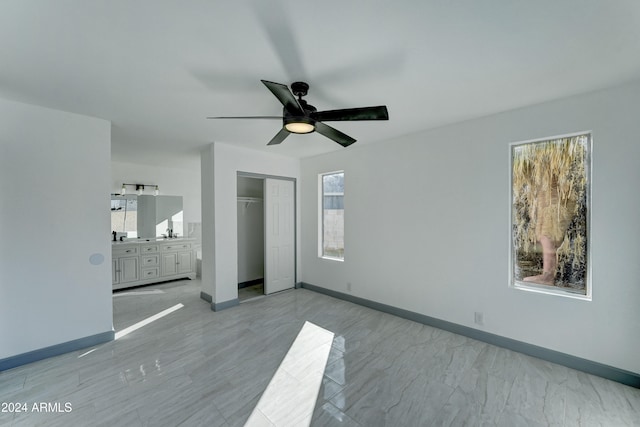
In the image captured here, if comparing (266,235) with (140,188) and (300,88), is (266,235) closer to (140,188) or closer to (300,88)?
(300,88)

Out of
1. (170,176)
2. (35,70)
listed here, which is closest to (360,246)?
(35,70)

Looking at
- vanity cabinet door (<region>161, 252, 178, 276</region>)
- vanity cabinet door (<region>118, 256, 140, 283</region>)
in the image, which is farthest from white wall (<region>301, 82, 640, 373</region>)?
vanity cabinet door (<region>118, 256, 140, 283</region>)

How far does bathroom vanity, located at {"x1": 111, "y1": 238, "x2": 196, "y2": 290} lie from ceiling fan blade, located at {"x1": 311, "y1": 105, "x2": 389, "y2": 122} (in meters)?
5.08

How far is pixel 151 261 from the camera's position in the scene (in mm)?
5379

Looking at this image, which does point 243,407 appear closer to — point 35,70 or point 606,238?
point 35,70

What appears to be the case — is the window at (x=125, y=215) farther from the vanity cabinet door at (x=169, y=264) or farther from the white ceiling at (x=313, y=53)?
the white ceiling at (x=313, y=53)

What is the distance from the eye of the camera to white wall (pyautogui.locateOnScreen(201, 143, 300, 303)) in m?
3.94

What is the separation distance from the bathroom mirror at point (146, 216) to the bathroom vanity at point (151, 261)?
240mm

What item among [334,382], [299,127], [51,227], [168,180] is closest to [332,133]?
[299,127]

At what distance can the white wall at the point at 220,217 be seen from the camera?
3.94 m

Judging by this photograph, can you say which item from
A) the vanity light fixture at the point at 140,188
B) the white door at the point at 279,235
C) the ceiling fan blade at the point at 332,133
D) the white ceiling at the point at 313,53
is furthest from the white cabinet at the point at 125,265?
the ceiling fan blade at the point at 332,133

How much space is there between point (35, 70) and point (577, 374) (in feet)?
17.3

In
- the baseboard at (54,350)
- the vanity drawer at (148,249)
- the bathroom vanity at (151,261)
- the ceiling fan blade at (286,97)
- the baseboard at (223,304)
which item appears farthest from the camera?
the vanity drawer at (148,249)

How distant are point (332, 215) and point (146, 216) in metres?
4.26
